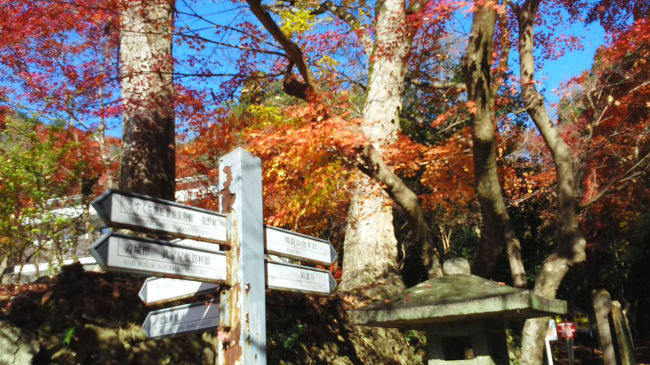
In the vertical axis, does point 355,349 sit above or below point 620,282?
below

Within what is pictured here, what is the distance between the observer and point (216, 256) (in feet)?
11.1

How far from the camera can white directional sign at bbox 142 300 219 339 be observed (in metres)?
3.58

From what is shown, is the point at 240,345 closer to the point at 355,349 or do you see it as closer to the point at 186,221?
the point at 186,221

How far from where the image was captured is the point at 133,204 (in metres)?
3.10

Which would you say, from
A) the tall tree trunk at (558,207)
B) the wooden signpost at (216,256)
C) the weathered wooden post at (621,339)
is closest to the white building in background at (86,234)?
the wooden signpost at (216,256)

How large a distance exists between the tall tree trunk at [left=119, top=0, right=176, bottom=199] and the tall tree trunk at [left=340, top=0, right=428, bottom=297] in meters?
4.30

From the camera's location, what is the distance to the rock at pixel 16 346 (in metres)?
4.82

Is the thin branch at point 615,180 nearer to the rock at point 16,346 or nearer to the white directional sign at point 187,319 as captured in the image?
the white directional sign at point 187,319

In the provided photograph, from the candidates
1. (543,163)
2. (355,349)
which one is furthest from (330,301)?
(543,163)

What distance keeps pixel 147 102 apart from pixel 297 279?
5.92m

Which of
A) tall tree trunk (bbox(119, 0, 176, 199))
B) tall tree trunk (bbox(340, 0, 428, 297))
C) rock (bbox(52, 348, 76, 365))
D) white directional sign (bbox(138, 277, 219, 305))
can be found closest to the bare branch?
tall tree trunk (bbox(119, 0, 176, 199))

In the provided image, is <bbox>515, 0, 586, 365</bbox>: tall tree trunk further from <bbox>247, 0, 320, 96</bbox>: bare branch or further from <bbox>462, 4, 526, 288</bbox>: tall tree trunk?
<bbox>247, 0, 320, 96</bbox>: bare branch

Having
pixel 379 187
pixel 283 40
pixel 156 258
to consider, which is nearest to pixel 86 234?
pixel 379 187

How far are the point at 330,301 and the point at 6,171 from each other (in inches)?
290
